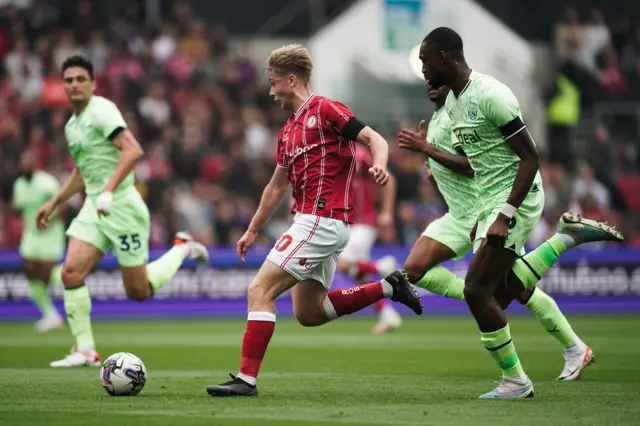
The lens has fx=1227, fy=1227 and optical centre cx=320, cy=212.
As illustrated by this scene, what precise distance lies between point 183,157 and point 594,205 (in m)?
8.08

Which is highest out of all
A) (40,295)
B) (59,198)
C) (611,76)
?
(611,76)

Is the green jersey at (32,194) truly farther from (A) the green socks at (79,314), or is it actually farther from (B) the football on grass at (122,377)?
(B) the football on grass at (122,377)

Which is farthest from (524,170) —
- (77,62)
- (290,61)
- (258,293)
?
(77,62)

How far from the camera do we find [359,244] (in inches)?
687

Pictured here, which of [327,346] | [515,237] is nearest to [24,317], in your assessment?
[327,346]

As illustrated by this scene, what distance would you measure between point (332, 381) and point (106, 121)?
3.68m

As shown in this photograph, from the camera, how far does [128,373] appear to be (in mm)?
9062

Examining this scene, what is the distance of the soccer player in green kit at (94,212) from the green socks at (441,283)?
118 inches

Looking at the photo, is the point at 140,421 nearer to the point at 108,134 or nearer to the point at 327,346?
the point at 108,134

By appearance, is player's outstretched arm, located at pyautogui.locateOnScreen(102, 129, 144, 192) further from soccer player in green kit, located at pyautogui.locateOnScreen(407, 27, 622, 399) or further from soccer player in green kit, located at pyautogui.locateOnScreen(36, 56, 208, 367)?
soccer player in green kit, located at pyautogui.locateOnScreen(407, 27, 622, 399)

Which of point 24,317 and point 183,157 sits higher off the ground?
point 183,157

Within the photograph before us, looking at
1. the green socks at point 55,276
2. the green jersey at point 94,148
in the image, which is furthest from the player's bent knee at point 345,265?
the green jersey at point 94,148

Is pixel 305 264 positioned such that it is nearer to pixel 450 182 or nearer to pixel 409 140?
pixel 409 140

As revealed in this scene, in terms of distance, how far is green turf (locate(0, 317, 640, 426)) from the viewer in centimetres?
769
